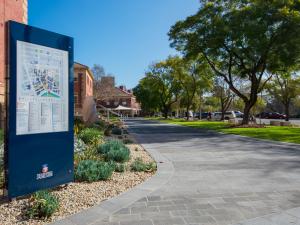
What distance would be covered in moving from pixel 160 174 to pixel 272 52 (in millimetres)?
23529

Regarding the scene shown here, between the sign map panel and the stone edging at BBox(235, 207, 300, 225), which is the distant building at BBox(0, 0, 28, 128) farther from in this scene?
the stone edging at BBox(235, 207, 300, 225)

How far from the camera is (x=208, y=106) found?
9025cm

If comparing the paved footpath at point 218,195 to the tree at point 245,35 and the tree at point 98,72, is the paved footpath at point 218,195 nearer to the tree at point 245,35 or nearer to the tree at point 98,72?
the tree at point 245,35

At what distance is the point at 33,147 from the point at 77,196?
1.08 meters

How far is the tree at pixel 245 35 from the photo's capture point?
26938 mm

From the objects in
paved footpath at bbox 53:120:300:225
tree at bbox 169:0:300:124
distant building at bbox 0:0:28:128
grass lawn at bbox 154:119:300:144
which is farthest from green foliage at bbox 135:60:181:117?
paved footpath at bbox 53:120:300:225

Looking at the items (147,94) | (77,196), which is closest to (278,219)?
(77,196)

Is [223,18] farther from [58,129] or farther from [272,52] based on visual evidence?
[58,129]

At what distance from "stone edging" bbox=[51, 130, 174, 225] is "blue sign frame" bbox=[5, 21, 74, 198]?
1.00m

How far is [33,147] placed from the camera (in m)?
5.58

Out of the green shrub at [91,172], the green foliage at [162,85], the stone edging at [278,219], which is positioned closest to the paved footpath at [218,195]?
the stone edging at [278,219]

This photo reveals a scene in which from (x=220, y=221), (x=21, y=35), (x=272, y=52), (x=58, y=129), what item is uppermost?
(x=272, y=52)

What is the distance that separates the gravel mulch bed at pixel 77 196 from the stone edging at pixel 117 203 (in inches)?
6.4

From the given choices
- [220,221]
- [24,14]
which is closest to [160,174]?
[220,221]
